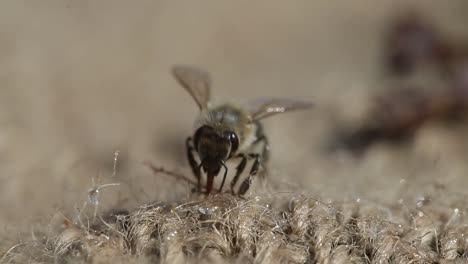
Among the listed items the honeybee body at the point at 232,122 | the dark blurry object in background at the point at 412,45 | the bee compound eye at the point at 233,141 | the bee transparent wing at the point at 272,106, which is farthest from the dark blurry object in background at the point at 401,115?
the bee compound eye at the point at 233,141

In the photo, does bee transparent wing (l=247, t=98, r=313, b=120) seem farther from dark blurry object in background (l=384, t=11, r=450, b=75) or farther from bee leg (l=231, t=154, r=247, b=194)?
dark blurry object in background (l=384, t=11, r=450, b=75)

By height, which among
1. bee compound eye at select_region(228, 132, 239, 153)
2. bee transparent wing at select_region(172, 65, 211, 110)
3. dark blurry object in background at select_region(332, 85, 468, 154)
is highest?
bee transparent wing at select_region(172, 65, 211, 110)

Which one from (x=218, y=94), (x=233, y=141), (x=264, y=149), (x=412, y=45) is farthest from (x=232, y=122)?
(x=412, y=45)

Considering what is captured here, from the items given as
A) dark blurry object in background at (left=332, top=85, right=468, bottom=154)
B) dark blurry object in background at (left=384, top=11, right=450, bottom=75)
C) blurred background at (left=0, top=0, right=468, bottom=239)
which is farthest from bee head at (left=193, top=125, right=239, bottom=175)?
dark blurry object in background at (left=384, top=11, right=450, bottom=75)

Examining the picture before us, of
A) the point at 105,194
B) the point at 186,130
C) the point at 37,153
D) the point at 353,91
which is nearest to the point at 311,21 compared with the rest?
the point at 353,91

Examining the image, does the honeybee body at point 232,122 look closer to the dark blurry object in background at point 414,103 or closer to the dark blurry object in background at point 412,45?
the dark blurry object in background at point 414,103

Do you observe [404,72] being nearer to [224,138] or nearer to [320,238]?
[224,138]
